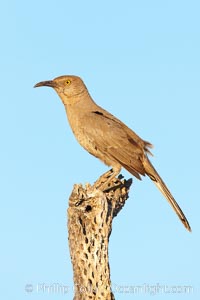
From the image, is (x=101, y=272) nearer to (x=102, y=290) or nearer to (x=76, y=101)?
(x=102, y=290)

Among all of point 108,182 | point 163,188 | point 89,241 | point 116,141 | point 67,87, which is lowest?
point 89,241

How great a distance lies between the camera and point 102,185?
452 inches

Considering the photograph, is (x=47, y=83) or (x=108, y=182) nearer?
(x=108, y=182)

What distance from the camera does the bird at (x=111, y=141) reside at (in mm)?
12550

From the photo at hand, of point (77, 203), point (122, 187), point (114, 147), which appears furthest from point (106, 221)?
point (114, 147)

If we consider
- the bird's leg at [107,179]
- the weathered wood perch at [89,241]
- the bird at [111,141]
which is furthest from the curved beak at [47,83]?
the weathered wood perch at [89,241]

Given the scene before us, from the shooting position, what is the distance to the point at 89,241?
9570 millimetres

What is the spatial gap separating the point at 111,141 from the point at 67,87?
5.50ft

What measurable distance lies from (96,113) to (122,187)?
2.60 metres

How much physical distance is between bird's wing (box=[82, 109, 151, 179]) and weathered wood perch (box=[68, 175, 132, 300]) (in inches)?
103

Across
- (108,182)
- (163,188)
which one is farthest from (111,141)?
(108,182)

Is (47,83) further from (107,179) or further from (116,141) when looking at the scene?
(107,179)

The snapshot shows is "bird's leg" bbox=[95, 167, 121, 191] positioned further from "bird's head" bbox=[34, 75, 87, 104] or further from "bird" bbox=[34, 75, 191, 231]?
"bird's head" bbox=[34, 75, 87, 104]

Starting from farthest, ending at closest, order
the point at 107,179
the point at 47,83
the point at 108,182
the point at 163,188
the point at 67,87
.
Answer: the point at 67,87, the point at 47,83, the point at 163,188, the point at 107,179, the point at 108,182
